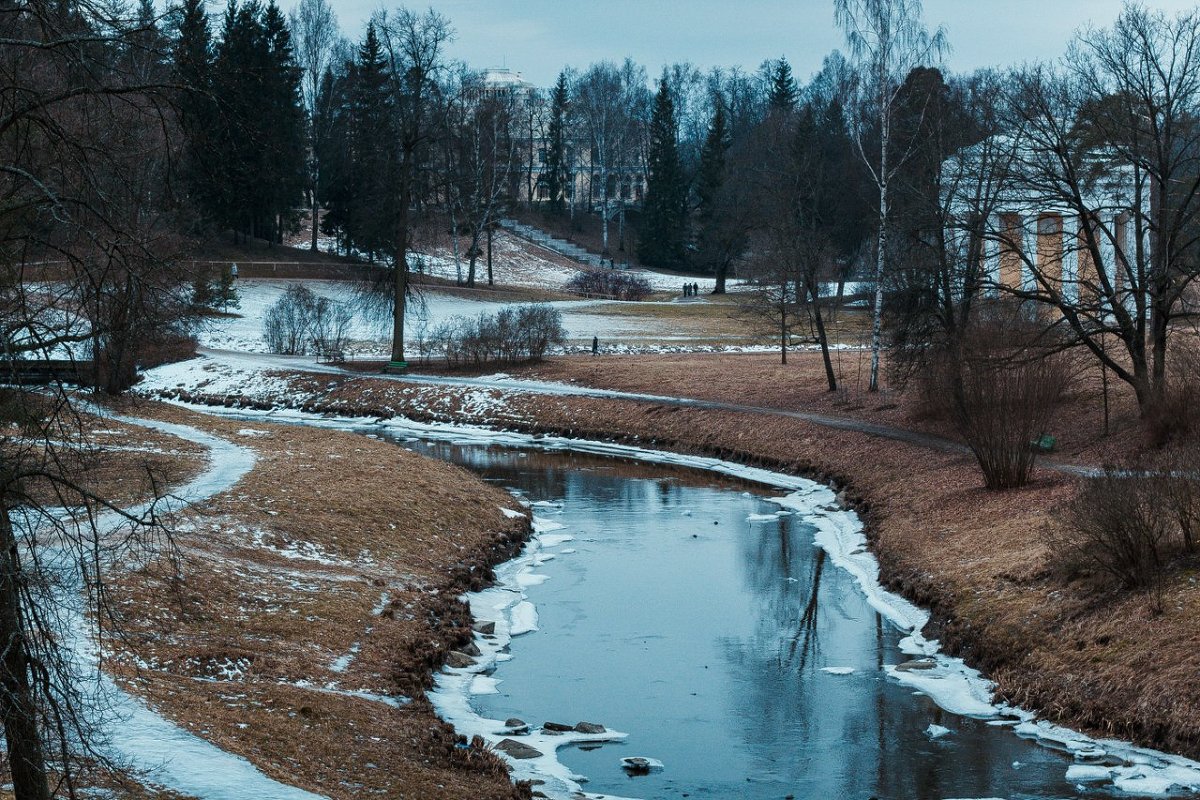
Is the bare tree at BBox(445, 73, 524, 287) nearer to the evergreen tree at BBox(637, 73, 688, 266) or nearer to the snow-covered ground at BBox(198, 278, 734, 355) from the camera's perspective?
the snow-covered ground at BBox(198, 278, 734, 355)

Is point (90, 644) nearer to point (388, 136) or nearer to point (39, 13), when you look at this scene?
point (39, 13)

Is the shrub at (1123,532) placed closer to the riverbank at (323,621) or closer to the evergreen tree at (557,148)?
the riverbank at (323,621)

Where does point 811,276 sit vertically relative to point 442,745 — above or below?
above

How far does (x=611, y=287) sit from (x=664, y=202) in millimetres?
16810

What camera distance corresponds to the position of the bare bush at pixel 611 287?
78375 mm

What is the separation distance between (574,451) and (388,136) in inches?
744

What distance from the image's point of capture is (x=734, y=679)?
14.1 m

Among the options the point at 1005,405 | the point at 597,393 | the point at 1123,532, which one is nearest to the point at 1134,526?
the point at 1123,532

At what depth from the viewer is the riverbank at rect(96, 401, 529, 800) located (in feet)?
34.0

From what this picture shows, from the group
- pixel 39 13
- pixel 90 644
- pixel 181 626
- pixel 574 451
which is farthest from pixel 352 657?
pixel 574 451

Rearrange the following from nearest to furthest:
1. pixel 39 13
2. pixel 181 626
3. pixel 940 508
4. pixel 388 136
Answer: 1. pixel 39 13
2. pixel 181 626
3. pixel 940 508
4. pixel 388 136

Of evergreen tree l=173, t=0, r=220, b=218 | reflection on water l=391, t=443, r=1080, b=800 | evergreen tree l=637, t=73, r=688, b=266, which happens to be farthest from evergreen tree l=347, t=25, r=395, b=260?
evergreen tree l=173, t=0, r=220, b=218

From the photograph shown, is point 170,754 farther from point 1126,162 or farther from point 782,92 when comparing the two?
point 782,92

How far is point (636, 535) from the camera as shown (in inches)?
869
